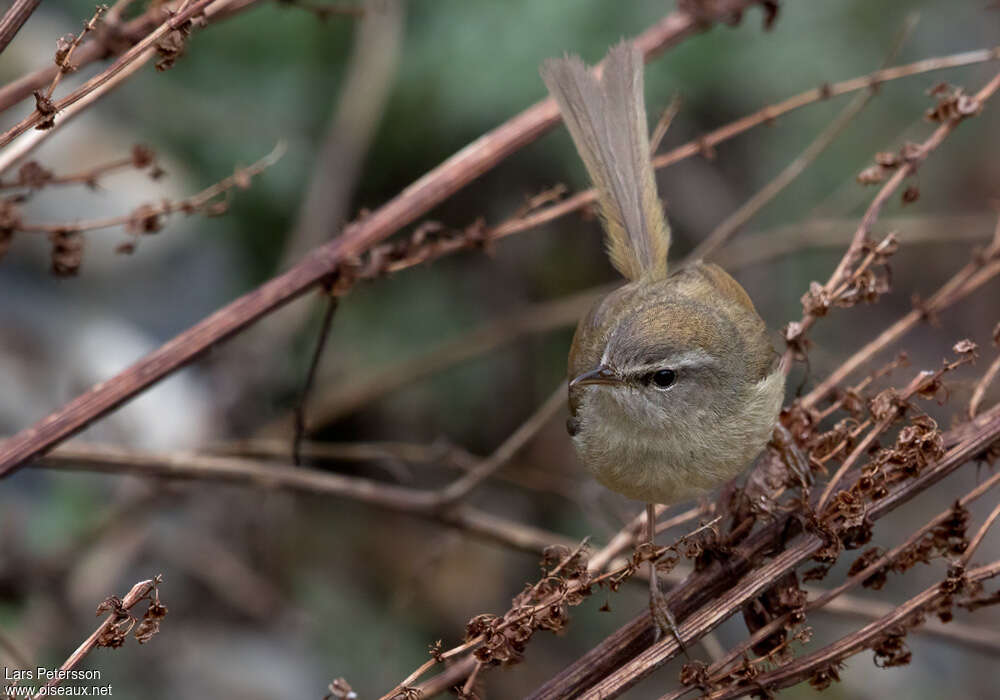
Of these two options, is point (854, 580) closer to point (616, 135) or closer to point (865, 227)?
point (865, 227)

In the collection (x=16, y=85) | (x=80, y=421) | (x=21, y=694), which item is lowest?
(x=21, y=694)

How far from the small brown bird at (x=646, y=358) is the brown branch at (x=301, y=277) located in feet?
0.57

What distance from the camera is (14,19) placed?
69.6 inches

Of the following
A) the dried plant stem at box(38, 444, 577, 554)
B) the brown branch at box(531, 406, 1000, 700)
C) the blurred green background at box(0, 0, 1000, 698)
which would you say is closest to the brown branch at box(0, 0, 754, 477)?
the dried plant stem at box(38, 444, 577, 554)

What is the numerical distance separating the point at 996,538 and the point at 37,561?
5059 millimetres

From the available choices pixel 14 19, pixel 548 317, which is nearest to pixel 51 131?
A: pixel 14 19

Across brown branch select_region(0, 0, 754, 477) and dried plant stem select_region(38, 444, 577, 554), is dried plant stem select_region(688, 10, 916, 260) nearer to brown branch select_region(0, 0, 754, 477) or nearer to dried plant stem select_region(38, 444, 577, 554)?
brown branch select_region(0, 0, 754, 477)

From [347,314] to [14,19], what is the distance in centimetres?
312

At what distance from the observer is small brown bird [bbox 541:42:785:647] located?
2.61m

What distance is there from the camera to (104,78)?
1.79 meters

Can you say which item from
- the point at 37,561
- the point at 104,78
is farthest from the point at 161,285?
the point at 104,78

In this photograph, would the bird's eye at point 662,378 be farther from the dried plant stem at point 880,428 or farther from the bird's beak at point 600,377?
the dried plant stem at point 880,428

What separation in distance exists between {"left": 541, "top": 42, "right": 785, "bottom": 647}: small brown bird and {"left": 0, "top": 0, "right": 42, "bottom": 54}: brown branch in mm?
1346

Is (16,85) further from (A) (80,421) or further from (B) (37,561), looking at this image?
(B) (37,561)
